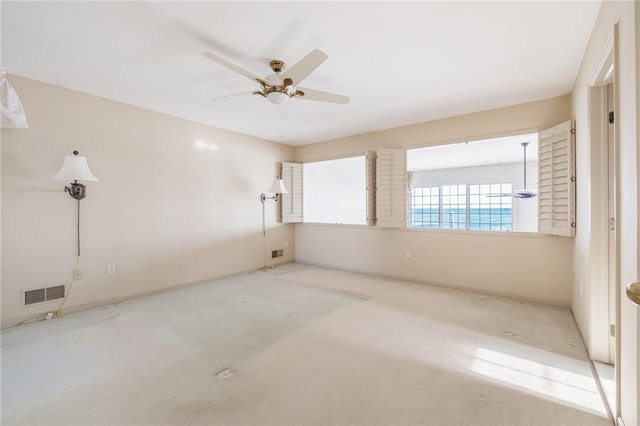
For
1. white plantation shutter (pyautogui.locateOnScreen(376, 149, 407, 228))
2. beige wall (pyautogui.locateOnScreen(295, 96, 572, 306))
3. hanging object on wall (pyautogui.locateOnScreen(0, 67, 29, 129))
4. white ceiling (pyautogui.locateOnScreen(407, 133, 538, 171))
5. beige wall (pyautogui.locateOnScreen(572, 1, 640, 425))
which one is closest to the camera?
beige wall (pyautogui.locateOnScreen(572, 1, 640, 425))

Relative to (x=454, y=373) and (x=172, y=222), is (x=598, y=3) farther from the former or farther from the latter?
(x=172, y=222)

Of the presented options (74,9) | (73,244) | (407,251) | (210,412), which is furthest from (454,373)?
(73,244)

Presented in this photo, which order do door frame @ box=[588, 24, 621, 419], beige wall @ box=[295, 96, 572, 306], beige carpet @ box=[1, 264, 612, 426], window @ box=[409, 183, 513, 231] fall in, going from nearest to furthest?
beige carpet @ box=[1, 264, 612, 426] → door frame @ box=[588, 24, 621, 419] → beige wall @ box=[295, 96, 572, 306] → window @ box=[409, 183, 513, 231]

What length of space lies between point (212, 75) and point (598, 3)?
9.77 ft

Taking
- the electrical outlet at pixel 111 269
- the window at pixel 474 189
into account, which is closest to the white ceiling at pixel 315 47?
the electrical outlet at pixel 111 269

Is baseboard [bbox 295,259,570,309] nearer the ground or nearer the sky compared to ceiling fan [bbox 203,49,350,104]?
nearer the ground

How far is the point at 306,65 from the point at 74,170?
2.61 metres

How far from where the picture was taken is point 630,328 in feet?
3.88

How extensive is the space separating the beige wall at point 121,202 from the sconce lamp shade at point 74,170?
321 mm

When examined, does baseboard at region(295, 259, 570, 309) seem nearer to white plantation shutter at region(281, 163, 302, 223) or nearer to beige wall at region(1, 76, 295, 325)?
white plantation shutter at region(281, 163, 302, 223)

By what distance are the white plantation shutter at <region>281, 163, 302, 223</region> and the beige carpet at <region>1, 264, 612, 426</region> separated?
2410 millimetres

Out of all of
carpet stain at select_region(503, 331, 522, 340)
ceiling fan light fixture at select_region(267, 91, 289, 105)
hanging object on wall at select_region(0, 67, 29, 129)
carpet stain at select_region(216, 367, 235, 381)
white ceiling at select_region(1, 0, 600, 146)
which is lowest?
carpet stain at select_region(216, 367, 235, 381)

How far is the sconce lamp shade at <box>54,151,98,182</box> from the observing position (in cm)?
272

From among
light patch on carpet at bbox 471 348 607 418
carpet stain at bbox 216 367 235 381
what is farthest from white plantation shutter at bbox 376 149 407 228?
carpet stain at bbox 216 367 235 381
